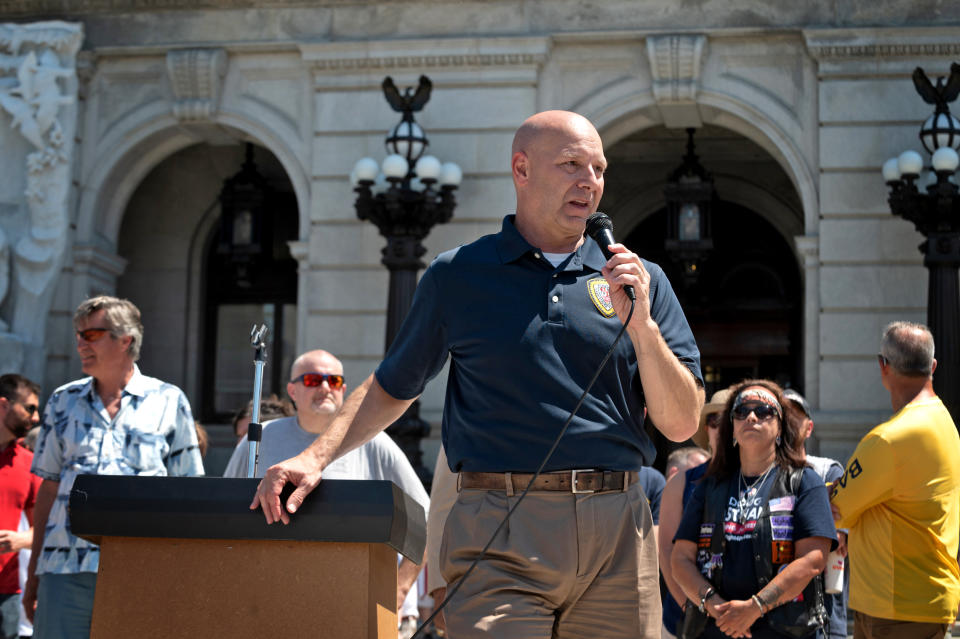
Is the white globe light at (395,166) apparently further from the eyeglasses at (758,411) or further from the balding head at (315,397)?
the eyeglasses at (758,411)

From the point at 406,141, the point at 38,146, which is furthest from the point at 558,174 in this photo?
the point at 38,146

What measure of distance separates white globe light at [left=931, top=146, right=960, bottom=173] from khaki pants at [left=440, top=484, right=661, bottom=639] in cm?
856

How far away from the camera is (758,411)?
17.9 ft

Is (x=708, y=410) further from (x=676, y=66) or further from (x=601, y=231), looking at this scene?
(x=676, y=66)

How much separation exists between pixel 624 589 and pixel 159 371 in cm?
1345

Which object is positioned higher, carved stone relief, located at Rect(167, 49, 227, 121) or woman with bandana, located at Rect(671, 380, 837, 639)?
carved stone relief, located at Rect(167, 49, 227, 121)

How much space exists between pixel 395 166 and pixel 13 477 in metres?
5.21

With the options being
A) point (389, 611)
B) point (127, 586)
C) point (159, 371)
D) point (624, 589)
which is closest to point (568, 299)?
point (624, 589)

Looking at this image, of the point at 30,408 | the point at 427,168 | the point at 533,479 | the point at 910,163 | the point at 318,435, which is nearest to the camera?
the point at 533,479

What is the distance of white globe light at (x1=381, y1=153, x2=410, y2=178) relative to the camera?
11.4 metres

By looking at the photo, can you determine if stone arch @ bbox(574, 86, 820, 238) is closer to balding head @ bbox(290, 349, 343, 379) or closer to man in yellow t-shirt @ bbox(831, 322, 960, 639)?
balding head @ bbox(290, 349, 343, 379)

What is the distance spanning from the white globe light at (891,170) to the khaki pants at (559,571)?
8.91 m

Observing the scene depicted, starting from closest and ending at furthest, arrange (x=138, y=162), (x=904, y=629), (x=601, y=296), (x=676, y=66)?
1. (x=601, y=296)
2. (x=904, y=629)
3. (x=676, y=66)
4. (x=138, y=162)

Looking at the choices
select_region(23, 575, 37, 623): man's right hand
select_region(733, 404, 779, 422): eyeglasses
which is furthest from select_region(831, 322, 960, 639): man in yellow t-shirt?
select_region(23, 575, 37, 623): man's right hand
